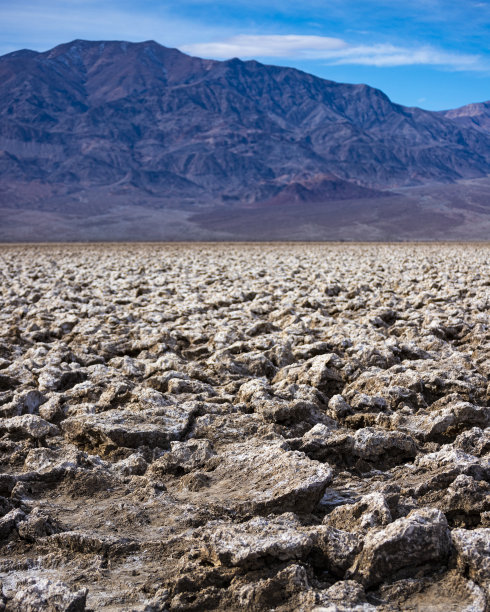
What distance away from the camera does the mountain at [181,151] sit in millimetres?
106062

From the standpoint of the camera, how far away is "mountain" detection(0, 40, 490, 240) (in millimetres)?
106062

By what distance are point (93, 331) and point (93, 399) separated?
221 centimetres

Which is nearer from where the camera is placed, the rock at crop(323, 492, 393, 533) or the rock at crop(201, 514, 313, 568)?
the rock at crop(201, 514, 313, 568)

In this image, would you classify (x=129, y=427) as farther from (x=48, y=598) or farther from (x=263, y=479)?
(x=48, y=598)

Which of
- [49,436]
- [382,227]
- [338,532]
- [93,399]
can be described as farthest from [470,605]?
[382,227]

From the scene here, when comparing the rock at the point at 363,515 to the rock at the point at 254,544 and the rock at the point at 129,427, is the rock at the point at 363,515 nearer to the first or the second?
the rock at the point at 254,544

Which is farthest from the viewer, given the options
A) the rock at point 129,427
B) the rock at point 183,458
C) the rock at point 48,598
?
the rock at point 129,427

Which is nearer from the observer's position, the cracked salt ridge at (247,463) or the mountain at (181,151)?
the cracked salt ridge at (247,463)

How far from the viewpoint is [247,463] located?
10.1 ft

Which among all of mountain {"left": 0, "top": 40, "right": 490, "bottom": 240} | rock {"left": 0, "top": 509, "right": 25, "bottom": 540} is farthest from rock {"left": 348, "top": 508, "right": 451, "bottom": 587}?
mountain {"left": 0, "top": 40, "right": 490, "bottom": 240}

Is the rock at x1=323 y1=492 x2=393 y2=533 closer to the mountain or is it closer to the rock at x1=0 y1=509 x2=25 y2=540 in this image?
the rock at x1=0 y1=509 x2=25 y2=540

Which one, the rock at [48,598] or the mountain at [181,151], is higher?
the mountain at [181,151]

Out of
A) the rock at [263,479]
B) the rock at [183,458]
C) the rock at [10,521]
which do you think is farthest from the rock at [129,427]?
the rock at [10,521]

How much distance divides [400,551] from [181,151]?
141500 mm
